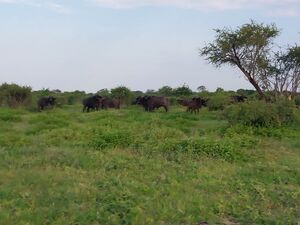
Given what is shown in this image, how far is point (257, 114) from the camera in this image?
13477mm

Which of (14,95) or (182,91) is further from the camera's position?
(182,91)

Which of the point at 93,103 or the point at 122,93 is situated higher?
the point at 122,93

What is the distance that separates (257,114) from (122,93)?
1502cm

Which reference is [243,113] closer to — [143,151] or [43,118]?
[143,151]

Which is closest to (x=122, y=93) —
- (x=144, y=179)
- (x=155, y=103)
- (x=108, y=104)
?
(x=108, y=104)

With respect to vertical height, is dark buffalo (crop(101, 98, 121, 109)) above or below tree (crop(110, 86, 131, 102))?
below

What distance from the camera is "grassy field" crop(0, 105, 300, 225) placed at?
5527 mm

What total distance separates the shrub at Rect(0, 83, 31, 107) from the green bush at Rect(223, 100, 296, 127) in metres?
12.0

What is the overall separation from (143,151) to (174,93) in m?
27.0

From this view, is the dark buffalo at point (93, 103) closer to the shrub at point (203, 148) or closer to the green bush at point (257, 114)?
the green bush at point (257, 114)

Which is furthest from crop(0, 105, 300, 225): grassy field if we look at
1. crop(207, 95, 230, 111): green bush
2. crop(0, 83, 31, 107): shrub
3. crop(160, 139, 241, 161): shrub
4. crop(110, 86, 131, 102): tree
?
crop(110, 86, 131, 102): tree

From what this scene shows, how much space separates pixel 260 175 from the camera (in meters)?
7.72

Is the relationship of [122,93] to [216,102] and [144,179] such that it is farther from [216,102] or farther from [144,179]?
[144,179]

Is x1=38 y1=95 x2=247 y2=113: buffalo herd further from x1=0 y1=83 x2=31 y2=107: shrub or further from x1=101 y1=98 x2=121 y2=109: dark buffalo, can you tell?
x1=0 y1=83 x2=31 y2=107: shrub
